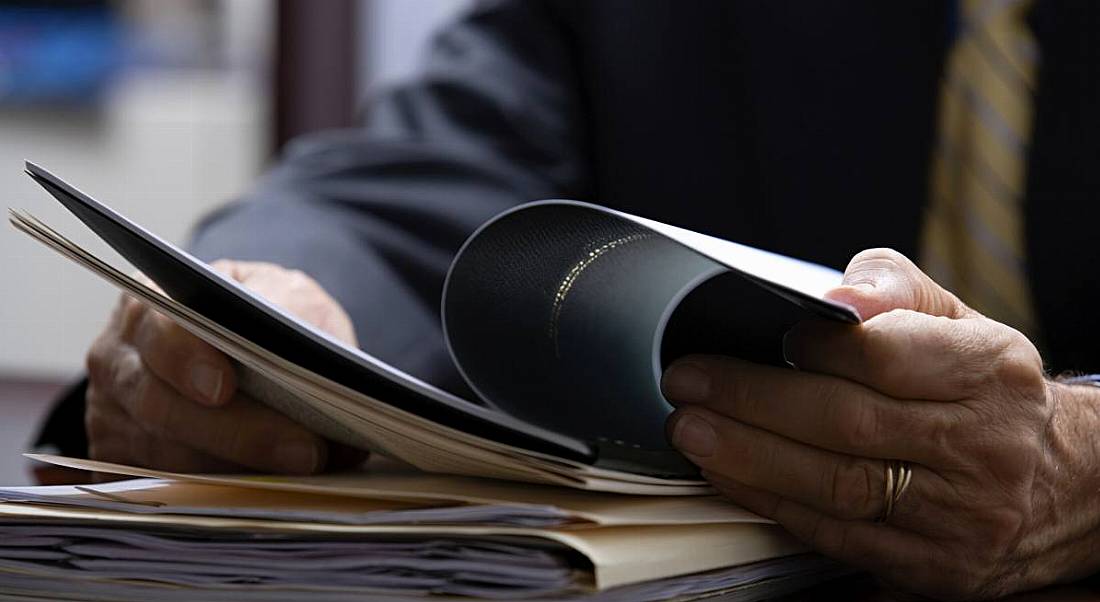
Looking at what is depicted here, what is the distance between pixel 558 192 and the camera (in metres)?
0.92

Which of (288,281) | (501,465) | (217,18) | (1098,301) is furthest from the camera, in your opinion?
(217,18)

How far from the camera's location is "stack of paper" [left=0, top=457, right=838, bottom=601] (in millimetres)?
304

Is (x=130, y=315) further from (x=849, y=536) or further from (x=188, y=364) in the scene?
(x=849, y=536)

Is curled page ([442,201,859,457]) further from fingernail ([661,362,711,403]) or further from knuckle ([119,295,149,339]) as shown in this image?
knuckle ([119,295,149,339])

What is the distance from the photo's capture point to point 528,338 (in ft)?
1.28

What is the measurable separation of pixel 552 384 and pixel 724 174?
1.80 ft

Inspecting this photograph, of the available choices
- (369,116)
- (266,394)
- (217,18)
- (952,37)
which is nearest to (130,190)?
(217,18)

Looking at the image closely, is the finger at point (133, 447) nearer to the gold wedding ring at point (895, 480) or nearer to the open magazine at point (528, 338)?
the open magazine at point (528, 338)

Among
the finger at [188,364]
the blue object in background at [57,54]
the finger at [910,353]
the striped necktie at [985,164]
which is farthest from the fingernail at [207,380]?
the blue object in background at [57,54]

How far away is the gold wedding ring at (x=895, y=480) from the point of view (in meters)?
0.35

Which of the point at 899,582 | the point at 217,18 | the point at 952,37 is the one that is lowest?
the point at 899,582

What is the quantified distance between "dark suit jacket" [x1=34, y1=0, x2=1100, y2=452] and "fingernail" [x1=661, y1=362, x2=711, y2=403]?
0.33 m

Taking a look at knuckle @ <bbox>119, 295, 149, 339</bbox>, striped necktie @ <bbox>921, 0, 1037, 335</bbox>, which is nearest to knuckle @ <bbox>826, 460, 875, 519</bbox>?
knuckle @ <bbox>119, 295, 149, 339</bbox>

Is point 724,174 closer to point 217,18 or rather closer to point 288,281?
point 288,281
